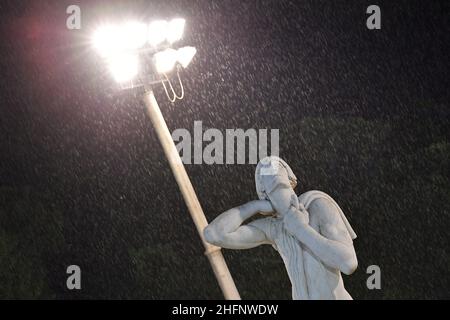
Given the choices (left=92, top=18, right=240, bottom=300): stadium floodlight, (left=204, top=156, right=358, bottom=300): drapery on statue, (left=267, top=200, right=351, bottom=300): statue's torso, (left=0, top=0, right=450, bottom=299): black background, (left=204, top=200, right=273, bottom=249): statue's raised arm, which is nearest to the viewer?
(left=204, top=156, right=358, bottom=300): drapery on statue

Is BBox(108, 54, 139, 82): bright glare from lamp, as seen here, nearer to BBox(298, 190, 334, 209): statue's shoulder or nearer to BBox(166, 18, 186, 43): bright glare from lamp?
BBox(166, 18, 186, 43): bright glare from lamp

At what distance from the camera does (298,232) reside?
893cm

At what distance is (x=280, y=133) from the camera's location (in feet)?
74.2

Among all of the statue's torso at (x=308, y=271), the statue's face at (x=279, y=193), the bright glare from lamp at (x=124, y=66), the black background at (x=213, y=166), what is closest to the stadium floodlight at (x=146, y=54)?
the bright glare from lamp at (x=124, y=66)

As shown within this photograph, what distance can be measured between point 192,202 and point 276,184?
196 centimetres

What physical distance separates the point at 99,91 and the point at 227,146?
4.24 m

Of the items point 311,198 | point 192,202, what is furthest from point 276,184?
point 192,202


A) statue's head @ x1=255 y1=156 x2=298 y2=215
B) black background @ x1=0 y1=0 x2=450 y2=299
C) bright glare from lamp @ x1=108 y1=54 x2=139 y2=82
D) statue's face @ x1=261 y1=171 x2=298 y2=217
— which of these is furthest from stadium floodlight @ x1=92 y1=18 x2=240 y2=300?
black background @ x1=0 y1=0 x2=450 y2=299

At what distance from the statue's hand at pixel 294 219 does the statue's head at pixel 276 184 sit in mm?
53

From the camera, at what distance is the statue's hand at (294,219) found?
8938 mm

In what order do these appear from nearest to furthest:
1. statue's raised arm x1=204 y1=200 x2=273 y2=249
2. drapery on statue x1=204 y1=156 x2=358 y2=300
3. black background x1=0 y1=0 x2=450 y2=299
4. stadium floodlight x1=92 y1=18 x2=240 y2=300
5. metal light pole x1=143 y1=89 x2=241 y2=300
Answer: drapery on statue x1=204 y1=156 x2=358 y2=300 → statue's raised arm x1=204 y1=200 x2=273 y2=249 → metal light pole x1=143 y1=89 x2=241 y2=300 → stadium floodlight x1=92 y1=18 x2=240 y2=300 → black background x1=0 y1=0 x2=450 y2=299

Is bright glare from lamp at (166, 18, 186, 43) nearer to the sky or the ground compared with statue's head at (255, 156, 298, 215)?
nearer to the sky

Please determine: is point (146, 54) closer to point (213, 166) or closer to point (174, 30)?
point (174, 30)

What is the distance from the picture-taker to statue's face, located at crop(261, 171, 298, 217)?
9055 millimetres
